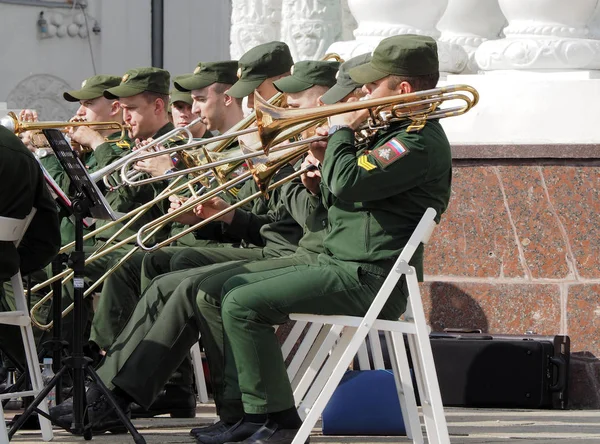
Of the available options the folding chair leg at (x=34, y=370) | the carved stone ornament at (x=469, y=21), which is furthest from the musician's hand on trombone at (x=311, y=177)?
the carved stone ornament at (x=469, y=21)

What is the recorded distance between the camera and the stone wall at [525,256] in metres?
6.56

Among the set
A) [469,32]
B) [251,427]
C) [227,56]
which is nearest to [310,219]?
[251,427]

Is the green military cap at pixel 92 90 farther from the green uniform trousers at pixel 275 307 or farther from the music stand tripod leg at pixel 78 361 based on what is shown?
the green uniform trousers at pixel 275 307

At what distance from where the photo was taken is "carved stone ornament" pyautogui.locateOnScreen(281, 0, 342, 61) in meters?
8.54

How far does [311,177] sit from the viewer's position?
18.2 ft

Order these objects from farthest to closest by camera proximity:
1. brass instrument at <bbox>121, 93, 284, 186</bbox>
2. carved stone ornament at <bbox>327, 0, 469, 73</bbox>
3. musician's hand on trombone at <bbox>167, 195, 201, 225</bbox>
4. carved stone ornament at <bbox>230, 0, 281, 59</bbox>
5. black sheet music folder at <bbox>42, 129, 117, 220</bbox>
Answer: carved stone ornament at <bbox>230, 0, 281, 59</bbox> < carved stone ornament at <bbox>327, 0, 469, 73</bbox> < musician's hand on trombone at <bbox>167, 195, 201, 225</bbox> < brass instrument at <bbox>121, 93, 284, 186</bbox> < black sheet music folder at <bbox>42, 129, 117, 220</bbox>

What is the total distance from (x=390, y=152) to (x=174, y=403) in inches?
73.2

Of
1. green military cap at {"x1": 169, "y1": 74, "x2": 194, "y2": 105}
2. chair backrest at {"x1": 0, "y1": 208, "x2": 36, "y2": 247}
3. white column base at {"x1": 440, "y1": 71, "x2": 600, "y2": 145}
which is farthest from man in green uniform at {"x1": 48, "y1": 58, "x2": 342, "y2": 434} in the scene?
green military cap at {"x1": 169, "y1": 74, "x2": 194, "y2": 105}

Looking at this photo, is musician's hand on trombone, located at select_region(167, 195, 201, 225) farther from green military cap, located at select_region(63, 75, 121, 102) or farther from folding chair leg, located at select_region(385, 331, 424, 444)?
green military cap, located at select_region(63, 75, 121, 102)

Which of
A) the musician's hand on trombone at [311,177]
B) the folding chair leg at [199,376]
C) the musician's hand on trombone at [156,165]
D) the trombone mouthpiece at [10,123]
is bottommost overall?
the folding chair leg at [199,376]

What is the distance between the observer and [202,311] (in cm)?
550

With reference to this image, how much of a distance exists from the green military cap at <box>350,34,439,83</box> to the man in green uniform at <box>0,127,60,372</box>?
1148 mm

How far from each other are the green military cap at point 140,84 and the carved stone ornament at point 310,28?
4.62ft

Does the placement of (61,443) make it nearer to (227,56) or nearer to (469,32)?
(469,32)
